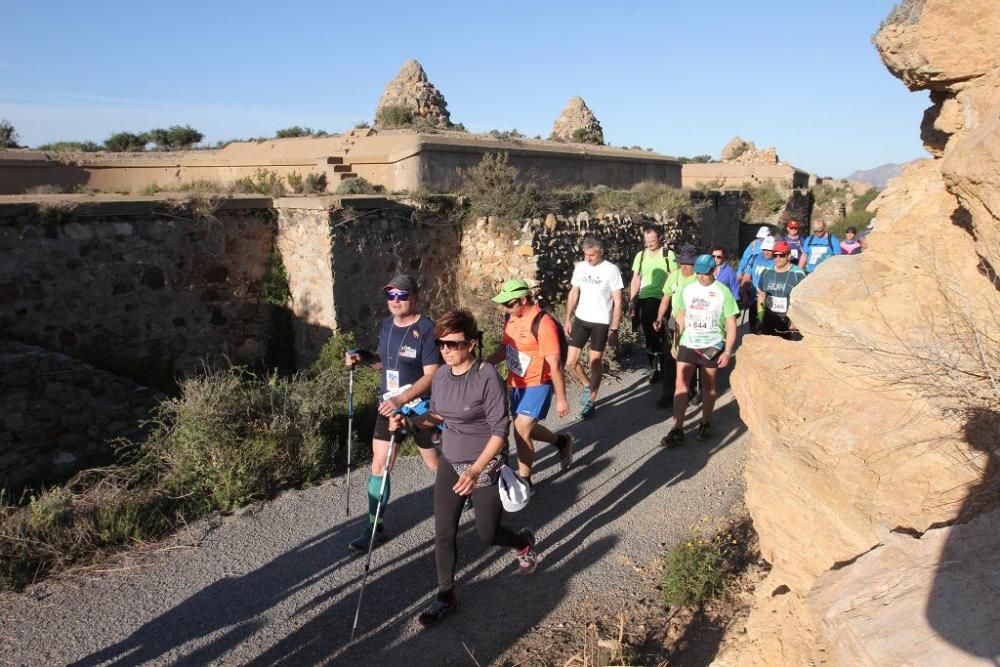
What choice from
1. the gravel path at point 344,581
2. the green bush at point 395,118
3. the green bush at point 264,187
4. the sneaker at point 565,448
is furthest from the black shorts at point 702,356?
the green bush at point 395,118

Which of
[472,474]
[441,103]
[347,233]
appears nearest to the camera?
[472,474]

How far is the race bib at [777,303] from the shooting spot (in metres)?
7.54

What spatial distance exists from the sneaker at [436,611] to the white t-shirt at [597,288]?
12.7 ft

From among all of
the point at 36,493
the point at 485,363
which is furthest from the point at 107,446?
the point at 485,363

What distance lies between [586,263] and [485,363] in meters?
3.51

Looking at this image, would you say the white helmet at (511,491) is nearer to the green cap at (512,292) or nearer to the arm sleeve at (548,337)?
the arm sleeve at (548,337)

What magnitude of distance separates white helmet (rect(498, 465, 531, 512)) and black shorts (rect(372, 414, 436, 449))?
0.87 m

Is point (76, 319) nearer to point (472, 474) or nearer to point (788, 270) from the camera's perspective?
point (472, 474)

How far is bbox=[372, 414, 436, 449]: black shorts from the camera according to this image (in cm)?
474

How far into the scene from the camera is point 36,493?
639 centimetres

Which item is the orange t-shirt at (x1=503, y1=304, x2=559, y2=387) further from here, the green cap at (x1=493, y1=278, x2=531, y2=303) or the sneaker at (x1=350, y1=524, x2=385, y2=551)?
the sneaker at (x1=350, y1=524, x2=385, y2=551)

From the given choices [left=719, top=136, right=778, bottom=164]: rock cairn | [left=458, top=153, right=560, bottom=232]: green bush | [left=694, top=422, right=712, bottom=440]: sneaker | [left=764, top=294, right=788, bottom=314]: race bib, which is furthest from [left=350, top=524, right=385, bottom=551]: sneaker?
[left=719, top=136, right=778, bottom=164]: rock cairn

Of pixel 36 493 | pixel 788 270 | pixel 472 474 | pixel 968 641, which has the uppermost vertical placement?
pixel 788 270

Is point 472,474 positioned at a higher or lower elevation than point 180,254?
lower
